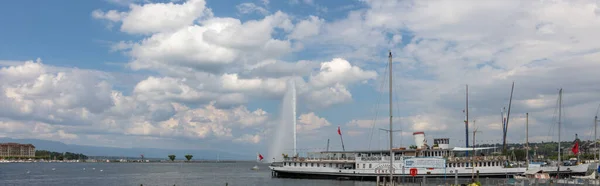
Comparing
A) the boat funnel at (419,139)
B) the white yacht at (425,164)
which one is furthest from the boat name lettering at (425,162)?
the boat funnel at (419,139)

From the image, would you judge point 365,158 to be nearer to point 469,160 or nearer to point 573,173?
point 469,160

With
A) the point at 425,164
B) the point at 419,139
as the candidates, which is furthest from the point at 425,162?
the point at 419,139

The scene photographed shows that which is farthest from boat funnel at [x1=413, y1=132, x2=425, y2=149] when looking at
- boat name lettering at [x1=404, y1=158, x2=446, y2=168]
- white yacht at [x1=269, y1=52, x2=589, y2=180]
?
boat name lettering at [x1=404, y1=158, x2=446, y2=168]

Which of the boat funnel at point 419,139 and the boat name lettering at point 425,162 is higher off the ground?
the boat funnel at point 419,139

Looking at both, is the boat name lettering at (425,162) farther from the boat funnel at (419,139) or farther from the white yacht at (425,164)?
the boat funnel at (419,139)

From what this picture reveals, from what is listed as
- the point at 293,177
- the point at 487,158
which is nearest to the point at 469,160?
the point at 487,158

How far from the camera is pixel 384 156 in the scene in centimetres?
8075

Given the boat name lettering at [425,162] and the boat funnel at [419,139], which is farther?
the boat funnel at [419,139]

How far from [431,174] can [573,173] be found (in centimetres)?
2306

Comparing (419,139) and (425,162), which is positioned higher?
(419,139)

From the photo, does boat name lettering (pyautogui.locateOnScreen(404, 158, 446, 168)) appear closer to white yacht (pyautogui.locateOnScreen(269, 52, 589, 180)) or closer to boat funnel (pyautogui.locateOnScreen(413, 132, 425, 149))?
white yacht (pyautogui.locateOnScreen(269, 52, 589, 180))

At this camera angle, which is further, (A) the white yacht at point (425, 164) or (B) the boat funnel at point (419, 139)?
(B) the boat funnel at point (419, 139)

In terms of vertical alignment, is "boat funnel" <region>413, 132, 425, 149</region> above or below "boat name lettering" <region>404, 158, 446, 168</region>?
above

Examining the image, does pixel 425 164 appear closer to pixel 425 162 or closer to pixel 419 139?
pixel 425 162
